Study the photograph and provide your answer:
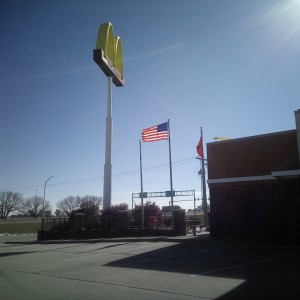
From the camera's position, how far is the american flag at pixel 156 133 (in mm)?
29391

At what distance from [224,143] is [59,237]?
617 inches

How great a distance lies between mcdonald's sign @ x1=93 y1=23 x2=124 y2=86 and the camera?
28578mm

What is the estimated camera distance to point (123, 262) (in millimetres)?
12703

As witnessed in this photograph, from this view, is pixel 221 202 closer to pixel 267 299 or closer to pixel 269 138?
pixel 269 138

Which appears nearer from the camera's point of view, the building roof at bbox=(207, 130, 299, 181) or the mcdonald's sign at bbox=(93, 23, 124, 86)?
the building roof at bbox=(207, 130, 299, 181)

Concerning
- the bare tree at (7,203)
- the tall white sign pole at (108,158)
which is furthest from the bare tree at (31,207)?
the tall white sign pole at (108,158)

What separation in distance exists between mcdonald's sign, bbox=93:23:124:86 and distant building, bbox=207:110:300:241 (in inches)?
465

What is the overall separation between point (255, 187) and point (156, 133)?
A: 1099 cm

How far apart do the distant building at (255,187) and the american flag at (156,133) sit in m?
6.69

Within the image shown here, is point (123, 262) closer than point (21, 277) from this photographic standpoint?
No

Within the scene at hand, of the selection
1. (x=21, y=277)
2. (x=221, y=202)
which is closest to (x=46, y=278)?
(x=21, y=277)

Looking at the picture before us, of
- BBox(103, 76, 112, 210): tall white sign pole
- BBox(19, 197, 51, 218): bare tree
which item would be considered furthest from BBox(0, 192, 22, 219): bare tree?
BBox(103, 76, 112, 210): tall white sign pole

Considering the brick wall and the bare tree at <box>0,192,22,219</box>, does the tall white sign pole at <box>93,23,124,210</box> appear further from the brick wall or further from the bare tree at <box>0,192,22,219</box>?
the bare tree at <box>0,192,22,219</box>

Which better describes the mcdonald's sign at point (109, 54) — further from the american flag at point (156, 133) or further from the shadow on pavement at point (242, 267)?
the shadow on pavement at point (242, 267)
